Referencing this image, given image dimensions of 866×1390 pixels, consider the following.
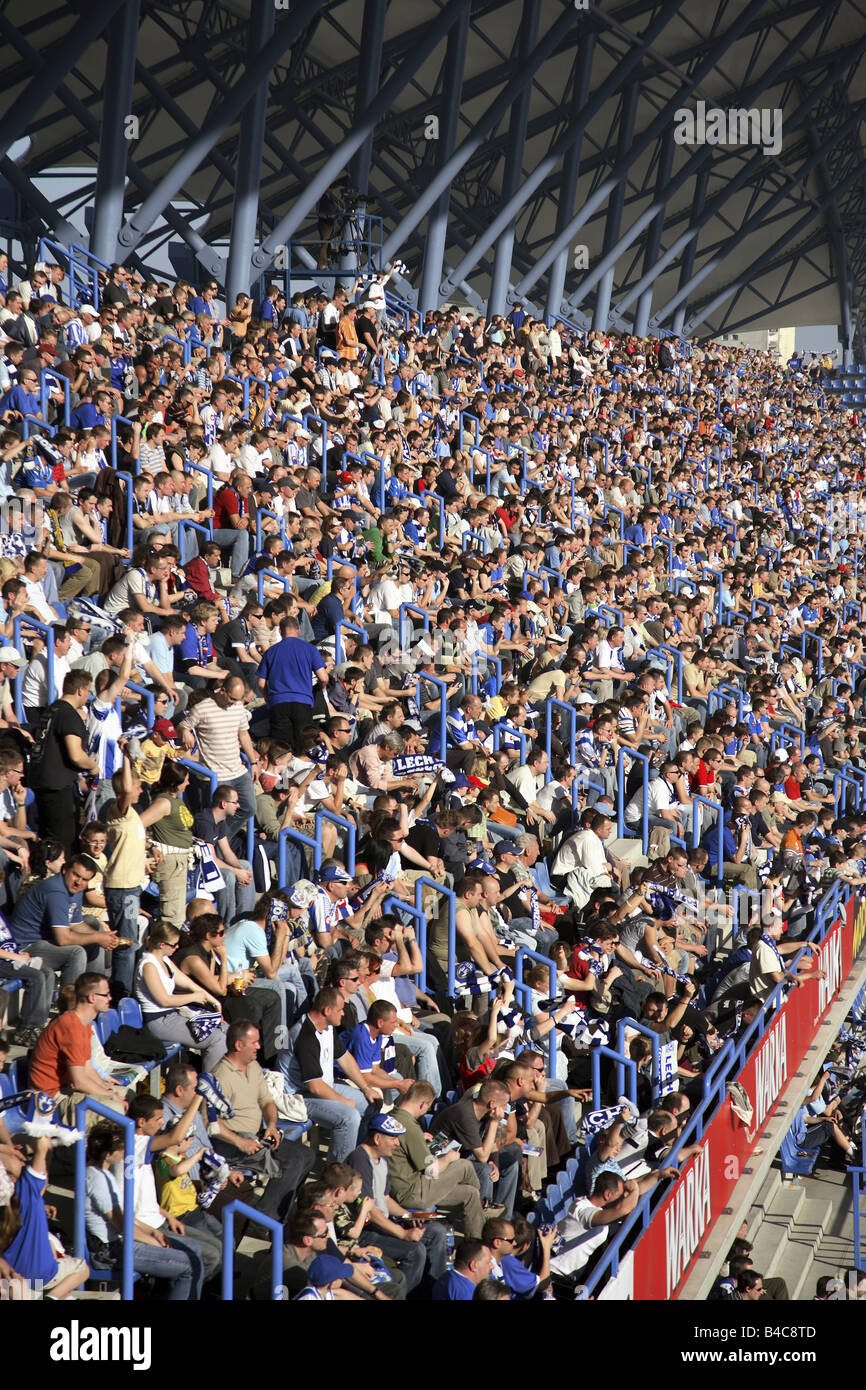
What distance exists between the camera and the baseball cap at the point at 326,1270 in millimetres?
6492

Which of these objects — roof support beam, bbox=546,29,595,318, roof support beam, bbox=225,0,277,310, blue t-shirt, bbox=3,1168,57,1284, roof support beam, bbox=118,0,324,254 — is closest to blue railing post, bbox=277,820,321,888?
blue t-shirt, bbox=3,1168,57,1284

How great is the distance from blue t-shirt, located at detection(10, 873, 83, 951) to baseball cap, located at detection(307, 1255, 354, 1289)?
216cm

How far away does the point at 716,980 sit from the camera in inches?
455

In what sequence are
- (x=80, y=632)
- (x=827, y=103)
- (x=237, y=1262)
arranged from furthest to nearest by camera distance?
(x=827, y=103), (x=80, y=632), (x=237, y=1262)

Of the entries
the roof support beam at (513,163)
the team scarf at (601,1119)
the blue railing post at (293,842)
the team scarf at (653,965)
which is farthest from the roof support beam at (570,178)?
the team scarf at (601,1119)

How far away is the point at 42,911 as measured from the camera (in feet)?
25.6

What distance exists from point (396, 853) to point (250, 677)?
7.26ft

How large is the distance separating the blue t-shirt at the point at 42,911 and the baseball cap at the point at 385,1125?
1.73m

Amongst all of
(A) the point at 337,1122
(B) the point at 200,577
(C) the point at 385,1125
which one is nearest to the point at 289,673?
(B) the point at 200,577

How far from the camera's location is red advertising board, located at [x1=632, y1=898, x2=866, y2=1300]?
8.45 metres

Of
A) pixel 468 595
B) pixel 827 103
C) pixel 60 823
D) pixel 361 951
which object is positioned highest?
pixel 827 103

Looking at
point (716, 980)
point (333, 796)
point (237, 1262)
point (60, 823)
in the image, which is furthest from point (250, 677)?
point (237, 1262)

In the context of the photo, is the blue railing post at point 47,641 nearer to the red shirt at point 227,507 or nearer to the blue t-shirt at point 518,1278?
the blue t-shirt at point 518,1278

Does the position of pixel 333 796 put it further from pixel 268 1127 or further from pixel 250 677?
pixel 268 1127
